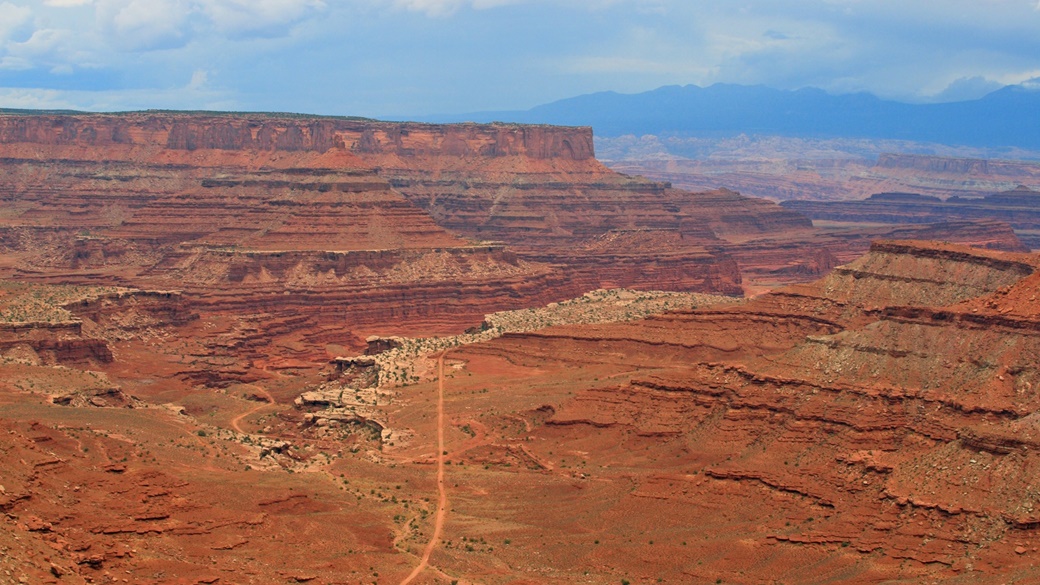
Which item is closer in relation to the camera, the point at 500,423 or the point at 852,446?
the point at 852,446

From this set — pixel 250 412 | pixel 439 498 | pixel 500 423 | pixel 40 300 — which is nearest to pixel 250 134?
pixel 40 300

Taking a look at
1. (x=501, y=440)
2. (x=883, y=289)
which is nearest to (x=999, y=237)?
(x=883, y=289)

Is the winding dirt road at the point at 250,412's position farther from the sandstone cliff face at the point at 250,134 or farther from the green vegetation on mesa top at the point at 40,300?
the sandstone cliff face at the point at 250,134

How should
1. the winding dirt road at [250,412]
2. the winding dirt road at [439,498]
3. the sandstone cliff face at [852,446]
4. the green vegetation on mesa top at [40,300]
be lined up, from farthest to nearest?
the green vegetation on mesa top at [40,300] < the winding dirt road at [250,412] < the winding dirt road at [439,498] < the sandstone cliff face at [852,446]

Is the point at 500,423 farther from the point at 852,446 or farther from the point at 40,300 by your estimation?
the point at 40,300

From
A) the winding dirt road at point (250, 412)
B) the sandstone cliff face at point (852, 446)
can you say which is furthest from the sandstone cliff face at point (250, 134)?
the sandstone cliff face at point (852, 446)

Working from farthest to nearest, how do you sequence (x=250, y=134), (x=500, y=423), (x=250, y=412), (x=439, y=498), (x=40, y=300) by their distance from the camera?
1. (x=250, y=134)
2. (x=40, y=300)
3. (x=250, y=412)
4. (x=500, y=423)
5. (x=439, y=498)

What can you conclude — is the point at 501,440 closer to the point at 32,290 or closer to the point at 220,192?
the point at 32,290
